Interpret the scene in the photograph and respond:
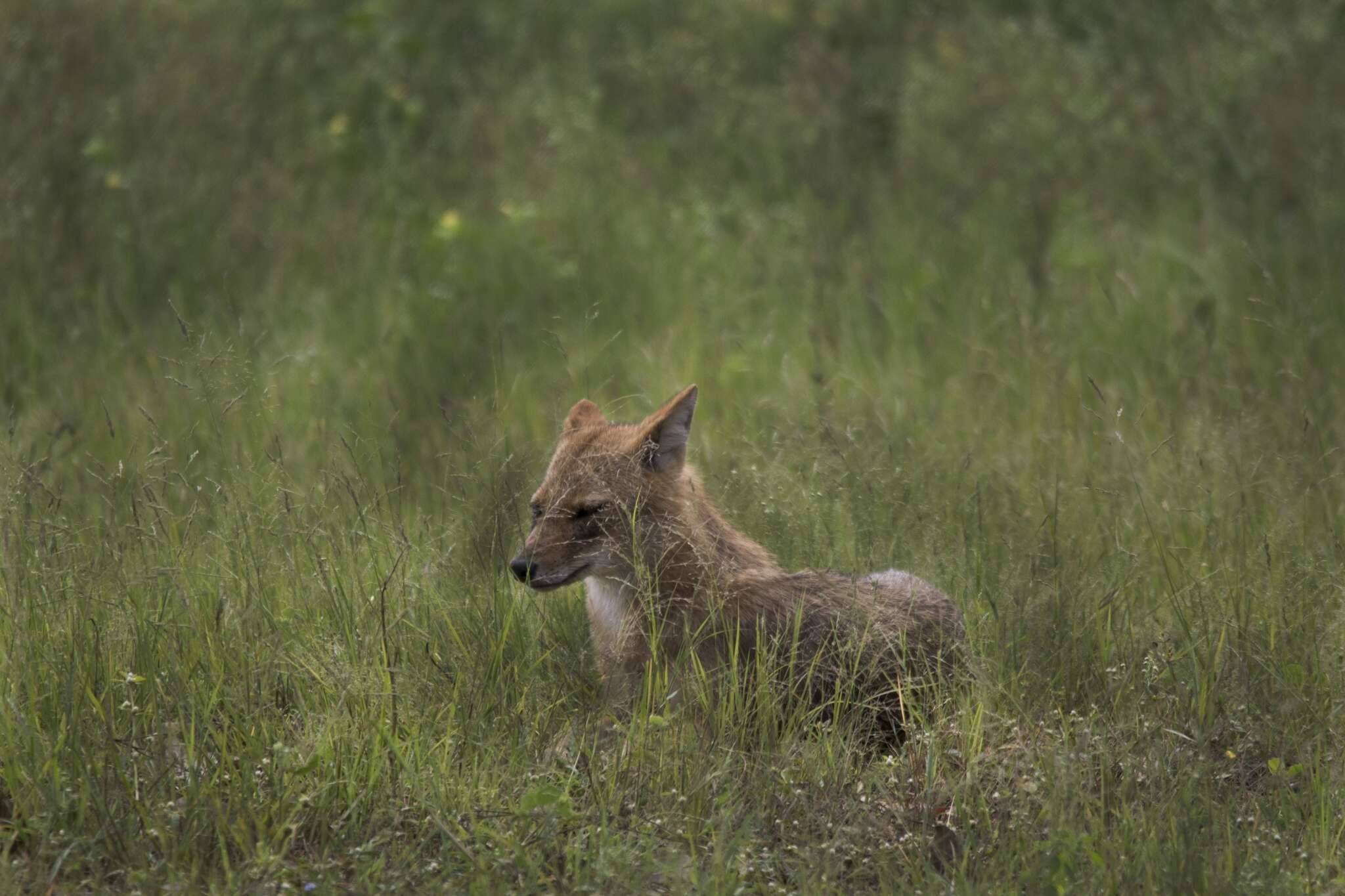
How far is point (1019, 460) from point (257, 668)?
3234 millimetres

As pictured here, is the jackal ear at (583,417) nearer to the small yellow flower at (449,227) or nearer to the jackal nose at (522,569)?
the jackal nose at (522,569)

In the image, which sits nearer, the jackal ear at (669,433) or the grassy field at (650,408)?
the grassy field at (650,408)

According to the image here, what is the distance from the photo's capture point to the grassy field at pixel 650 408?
3.77m

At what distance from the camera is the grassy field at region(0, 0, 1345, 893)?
377 centimetres

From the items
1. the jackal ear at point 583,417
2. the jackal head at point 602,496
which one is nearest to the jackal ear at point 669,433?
the jackal head at point 602,496

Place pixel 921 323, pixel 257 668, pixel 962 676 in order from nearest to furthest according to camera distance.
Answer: pixel 257 668 < pixel 962 676 < pixel 921 323

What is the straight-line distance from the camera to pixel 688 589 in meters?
4.74

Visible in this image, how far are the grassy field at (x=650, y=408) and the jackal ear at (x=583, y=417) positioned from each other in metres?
0.28

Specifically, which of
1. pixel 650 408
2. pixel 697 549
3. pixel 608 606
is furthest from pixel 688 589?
pixel 650 408

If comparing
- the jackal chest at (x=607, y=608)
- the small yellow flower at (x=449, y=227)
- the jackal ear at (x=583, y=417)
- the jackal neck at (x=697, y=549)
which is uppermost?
the small yellow flower at (x=449, y=227)

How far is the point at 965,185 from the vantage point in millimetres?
9375

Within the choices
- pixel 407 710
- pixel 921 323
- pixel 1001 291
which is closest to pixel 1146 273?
pixel 1001 291

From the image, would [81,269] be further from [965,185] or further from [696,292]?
[965,185]

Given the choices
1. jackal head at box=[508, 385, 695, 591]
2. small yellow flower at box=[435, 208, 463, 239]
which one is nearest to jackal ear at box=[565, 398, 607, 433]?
jackal head at box=[508, 385, 695, 591]
